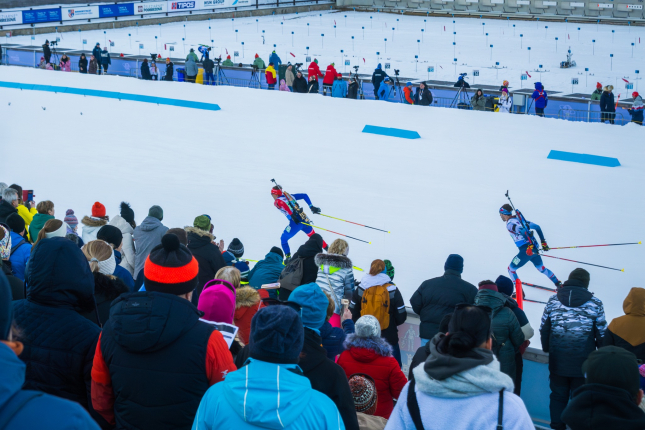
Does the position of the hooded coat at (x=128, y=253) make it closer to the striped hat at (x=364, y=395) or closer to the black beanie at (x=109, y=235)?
the black beanie at (x=109, y=235)

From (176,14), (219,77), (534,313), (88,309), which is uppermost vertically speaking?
(176,14)

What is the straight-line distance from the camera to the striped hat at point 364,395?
3084 mm

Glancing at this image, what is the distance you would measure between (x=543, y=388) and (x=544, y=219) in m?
6.06

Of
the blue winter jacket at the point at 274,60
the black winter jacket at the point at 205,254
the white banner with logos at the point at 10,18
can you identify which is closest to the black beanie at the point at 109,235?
the black winter jacket at the point at 205,254

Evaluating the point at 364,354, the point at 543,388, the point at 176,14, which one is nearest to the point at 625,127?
the point at 543,388

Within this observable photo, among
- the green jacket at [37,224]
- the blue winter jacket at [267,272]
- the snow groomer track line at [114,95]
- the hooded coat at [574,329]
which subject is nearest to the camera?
the hooded coat at [574,329]

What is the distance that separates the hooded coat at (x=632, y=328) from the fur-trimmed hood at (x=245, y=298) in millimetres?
2246

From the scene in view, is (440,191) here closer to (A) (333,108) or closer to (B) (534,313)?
(B) (534,313)

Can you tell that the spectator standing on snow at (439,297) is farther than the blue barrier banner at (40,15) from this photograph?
No

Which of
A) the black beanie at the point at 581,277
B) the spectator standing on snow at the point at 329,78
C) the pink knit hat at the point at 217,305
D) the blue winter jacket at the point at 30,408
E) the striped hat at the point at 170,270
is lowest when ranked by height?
the black beanie at the point at 581,277

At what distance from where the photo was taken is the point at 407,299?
25.4ft

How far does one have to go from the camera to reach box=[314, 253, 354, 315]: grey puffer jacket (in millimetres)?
4895

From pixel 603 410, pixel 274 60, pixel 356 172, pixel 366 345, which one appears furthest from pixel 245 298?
pixel 274 60

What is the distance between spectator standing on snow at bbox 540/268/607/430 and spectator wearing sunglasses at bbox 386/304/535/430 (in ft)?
8.00
